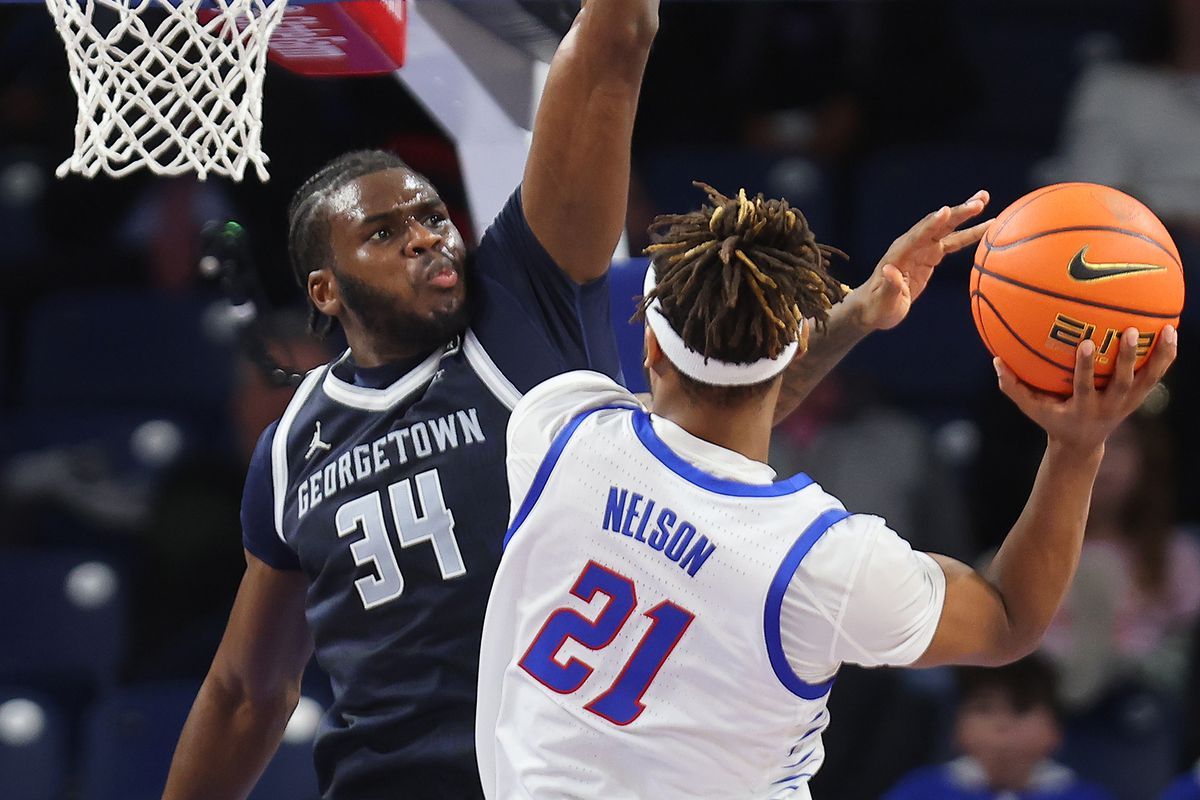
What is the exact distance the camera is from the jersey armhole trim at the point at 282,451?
3258 millimetres

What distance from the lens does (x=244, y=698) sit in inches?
136

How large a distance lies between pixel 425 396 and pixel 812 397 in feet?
11.0

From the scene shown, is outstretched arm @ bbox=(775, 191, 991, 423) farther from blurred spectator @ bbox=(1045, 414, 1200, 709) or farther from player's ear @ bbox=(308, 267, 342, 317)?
blurred spectator @ bbox=(1045, 414, 1200, 709)

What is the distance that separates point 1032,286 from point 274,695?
1703 millimetres


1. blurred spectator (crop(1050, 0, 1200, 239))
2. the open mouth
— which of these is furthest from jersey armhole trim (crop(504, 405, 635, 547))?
blurred spectator (crop(1050, 0, 1200, 239))

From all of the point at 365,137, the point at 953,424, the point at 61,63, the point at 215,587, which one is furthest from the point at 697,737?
the point at 61,63

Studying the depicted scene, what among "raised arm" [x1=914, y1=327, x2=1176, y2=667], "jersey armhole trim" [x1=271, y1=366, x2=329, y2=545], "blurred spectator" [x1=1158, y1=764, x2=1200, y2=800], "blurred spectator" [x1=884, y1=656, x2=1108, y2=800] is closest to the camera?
"raised arm" [x1=914, y1=327, x2=1176, y2=667]

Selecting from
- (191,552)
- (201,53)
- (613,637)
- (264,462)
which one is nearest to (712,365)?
(613,637)

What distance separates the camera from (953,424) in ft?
22.2

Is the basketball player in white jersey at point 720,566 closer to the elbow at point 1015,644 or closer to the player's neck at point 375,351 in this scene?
the elbow at point 1015,644

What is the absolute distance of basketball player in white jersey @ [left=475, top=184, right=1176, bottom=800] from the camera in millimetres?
2414

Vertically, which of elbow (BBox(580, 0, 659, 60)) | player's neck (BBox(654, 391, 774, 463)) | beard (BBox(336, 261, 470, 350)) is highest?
elbow (BBox(580, 0, 659, 60))

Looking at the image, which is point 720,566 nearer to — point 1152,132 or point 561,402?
point 561,402

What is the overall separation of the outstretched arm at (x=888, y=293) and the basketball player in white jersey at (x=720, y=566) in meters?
0.39
